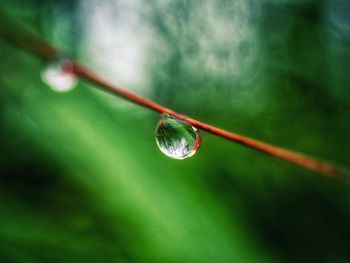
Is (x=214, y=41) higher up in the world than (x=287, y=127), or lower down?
higher up

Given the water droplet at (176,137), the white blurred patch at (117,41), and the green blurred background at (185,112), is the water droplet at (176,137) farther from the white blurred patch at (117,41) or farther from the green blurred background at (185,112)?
the white blurred patch at (117,41)

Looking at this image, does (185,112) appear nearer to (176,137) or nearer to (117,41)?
(117,41)

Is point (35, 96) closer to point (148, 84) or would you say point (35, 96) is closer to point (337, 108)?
point (148, 84)

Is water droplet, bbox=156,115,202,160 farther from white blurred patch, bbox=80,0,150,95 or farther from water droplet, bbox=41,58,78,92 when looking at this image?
white blurred patch, bbox=80,0,150,95

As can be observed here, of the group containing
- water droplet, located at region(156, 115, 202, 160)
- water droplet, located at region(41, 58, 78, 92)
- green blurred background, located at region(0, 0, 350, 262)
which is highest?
green blurred background, located at region(0, 0, 350, 262)

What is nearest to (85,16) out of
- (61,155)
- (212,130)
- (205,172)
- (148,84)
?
(148,84)

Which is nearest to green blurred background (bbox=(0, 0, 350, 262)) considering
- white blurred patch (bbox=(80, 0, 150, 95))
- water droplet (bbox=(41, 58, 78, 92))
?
white blurred patch (bbox=(80, 0, 150, 95))

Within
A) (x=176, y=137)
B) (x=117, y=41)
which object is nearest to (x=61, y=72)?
(x=176, y=137)
